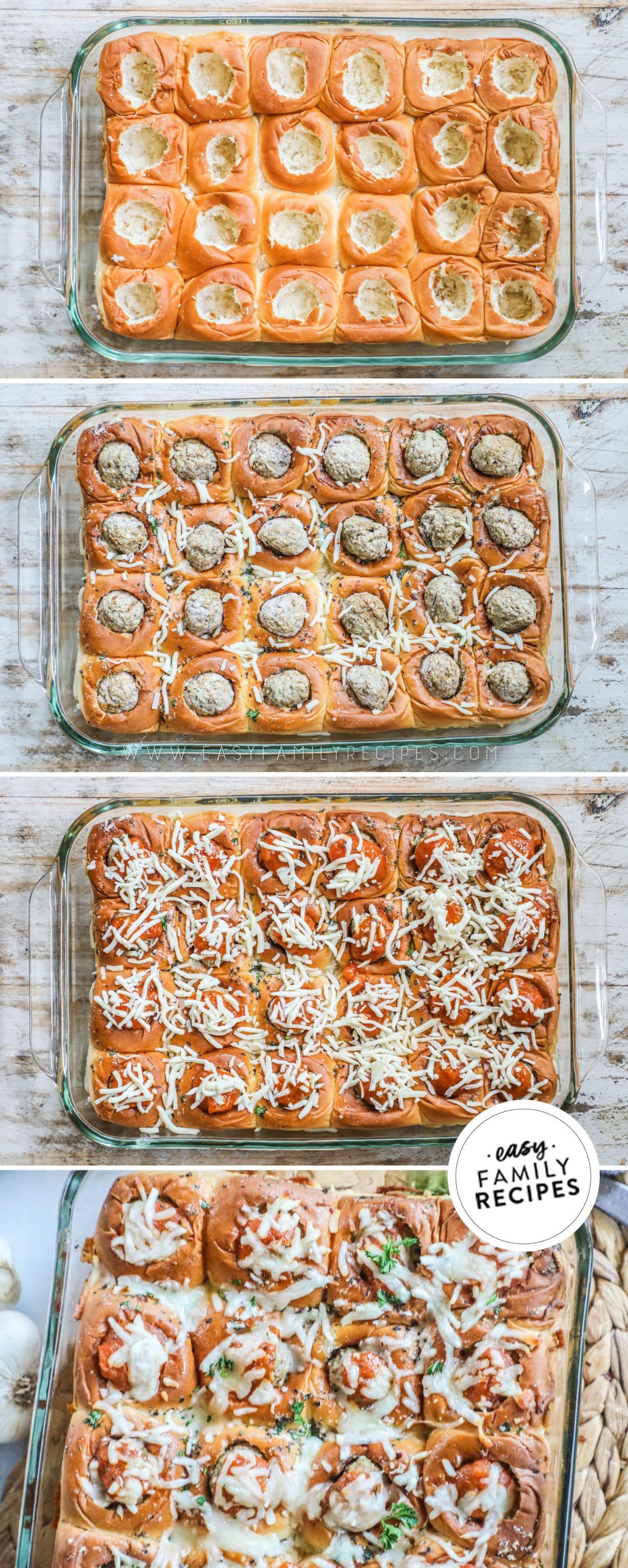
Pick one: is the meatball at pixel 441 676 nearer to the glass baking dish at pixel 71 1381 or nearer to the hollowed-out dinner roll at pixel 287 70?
the glass baking dish at pixel 71 1381

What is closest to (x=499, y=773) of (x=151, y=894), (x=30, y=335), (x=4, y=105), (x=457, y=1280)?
(x=151, y=894)

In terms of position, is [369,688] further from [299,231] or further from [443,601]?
[299,231]

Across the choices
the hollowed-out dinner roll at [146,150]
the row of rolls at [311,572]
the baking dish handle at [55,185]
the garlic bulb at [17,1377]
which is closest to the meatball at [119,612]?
the row of rolls at [311,572]

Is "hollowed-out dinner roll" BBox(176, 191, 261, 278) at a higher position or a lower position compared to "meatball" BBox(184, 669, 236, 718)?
higher

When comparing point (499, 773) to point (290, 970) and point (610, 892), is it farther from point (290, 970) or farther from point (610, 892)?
point (290, 970)

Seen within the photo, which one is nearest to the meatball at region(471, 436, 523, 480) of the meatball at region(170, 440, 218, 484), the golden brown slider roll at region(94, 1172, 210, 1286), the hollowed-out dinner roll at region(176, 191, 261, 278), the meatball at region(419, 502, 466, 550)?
the meatball at region(419, 502, 466, 550)

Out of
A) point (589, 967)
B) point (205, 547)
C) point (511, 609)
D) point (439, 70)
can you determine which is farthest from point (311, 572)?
point (439, 70)

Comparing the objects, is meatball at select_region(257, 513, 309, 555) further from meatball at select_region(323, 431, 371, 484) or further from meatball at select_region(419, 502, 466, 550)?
meatball at select_region(419, 502, 466, 550)
